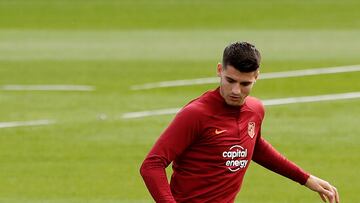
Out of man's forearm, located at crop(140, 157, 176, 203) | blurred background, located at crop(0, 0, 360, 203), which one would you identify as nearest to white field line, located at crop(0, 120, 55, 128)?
blurred background, located at crop(0, 0, 360, 203)

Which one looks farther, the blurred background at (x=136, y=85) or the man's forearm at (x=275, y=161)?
the blurred background at (x=136, y=85)

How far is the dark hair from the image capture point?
7.96 m

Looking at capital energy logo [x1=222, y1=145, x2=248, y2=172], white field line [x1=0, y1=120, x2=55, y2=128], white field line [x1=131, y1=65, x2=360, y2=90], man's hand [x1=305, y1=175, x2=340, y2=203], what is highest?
capital energy logo [x1=222, y1=145, x2=248, y2=172]

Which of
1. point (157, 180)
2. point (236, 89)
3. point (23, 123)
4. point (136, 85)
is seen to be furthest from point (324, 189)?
point (136, 85)

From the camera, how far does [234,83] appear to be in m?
8.00

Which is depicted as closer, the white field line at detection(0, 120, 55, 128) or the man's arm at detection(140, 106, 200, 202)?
the man's arm at detection(140, 106, 200, 202)

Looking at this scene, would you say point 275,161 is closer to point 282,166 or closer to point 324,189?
point 282,166

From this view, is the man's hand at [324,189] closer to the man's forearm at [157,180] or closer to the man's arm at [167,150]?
the man's arm at [167,150]

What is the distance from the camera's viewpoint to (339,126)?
18719 millimetres

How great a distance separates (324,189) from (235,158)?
2.74 feet

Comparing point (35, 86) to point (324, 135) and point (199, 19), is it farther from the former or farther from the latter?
point (199, 19)

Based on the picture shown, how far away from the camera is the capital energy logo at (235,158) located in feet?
27.3

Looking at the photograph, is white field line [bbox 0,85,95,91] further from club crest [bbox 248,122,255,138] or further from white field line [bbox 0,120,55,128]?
club crest [bbox 248,122,255,138]

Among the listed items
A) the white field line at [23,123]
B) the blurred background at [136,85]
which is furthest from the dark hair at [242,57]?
the white field line at [23,123]
